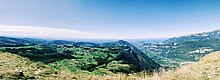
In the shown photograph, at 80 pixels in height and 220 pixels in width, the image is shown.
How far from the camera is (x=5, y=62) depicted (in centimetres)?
1919

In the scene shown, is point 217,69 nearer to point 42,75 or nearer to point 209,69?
point 209,69

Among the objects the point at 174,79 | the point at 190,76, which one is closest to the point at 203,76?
the point at 190,76

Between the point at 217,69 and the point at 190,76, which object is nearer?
the point at 190,76

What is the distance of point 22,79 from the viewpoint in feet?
48.1

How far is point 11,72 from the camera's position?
15477 mm

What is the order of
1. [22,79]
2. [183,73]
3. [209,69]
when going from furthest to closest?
1. [209,69]
2. [183,73]
3. [22,79]

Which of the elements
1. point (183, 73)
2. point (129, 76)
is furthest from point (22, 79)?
point (183, 73)

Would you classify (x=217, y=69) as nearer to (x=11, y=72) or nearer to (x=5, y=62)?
(x=11, y=72)

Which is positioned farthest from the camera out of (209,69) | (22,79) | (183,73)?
(209,69)

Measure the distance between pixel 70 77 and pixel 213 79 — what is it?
860 cm

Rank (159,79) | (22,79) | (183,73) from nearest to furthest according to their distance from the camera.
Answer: (22,79) < (159,79) < (183,73)

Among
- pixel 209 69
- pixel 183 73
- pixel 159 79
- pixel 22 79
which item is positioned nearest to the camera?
pixel 22 79

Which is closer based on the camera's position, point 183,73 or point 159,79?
point 159,79

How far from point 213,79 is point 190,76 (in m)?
1.33
